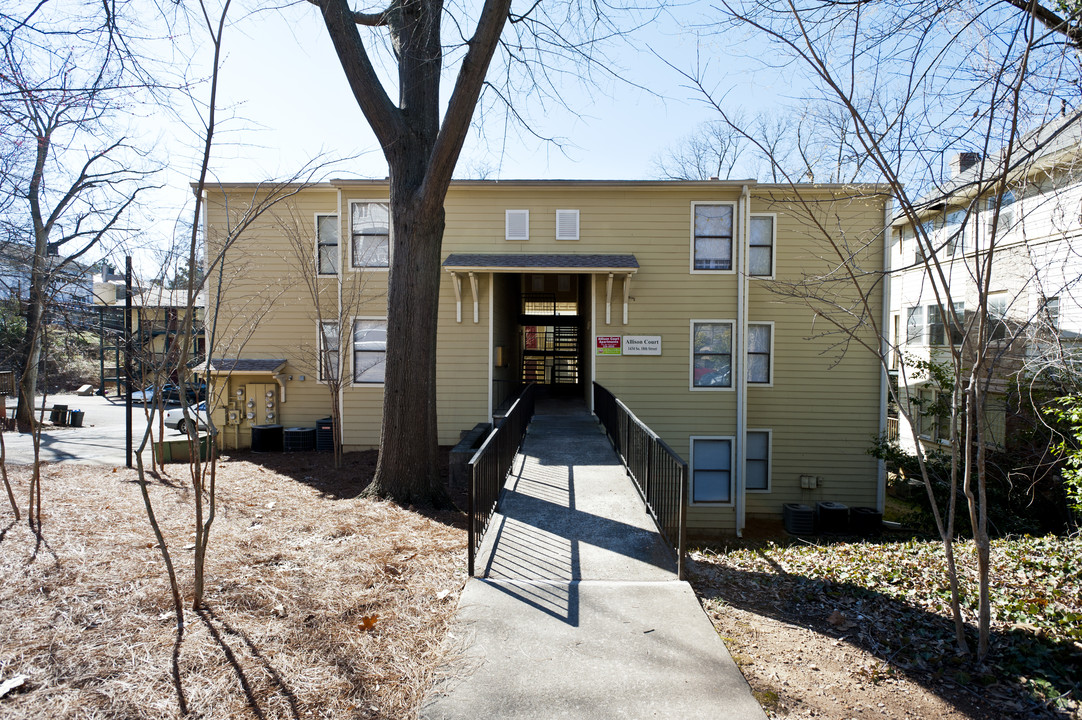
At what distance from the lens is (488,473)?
5473 mm

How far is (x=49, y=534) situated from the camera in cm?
502

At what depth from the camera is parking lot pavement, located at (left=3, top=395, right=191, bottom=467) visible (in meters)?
10.4

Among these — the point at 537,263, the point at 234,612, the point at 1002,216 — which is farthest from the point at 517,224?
the point at 234,612

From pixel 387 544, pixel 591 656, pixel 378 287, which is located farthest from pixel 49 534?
pixel 378 287

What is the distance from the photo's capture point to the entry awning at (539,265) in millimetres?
11164

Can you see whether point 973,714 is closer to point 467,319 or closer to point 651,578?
point 651,578

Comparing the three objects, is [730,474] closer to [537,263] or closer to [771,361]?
[771,361]

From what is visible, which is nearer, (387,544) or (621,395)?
(387,544)

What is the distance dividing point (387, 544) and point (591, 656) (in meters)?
2.66

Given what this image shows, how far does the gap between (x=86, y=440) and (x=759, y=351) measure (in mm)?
16165

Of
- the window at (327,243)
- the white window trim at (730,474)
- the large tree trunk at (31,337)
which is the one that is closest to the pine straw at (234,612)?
the large tree trunk at (31,337)

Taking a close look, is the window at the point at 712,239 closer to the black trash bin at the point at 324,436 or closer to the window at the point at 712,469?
the window at the point at 712,469

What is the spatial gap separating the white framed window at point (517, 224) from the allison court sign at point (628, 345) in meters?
2.83

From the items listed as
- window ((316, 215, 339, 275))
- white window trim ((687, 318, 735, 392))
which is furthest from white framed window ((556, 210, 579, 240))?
window ((316, 215, 339, 275))
